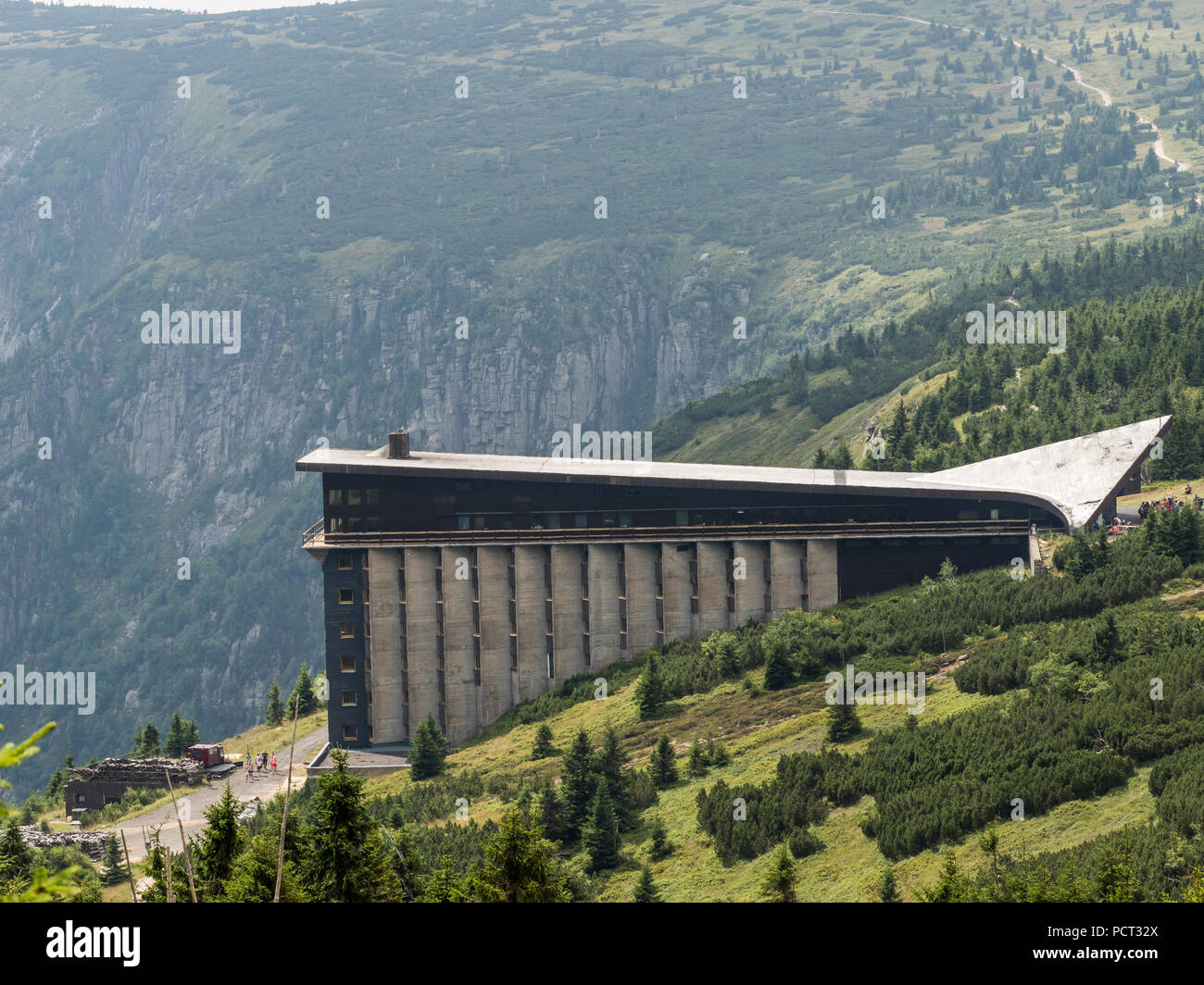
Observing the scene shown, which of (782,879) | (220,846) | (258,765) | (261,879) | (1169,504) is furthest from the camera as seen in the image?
(258,765)

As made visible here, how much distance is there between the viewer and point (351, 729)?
308 feet

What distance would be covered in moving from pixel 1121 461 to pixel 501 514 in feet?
120

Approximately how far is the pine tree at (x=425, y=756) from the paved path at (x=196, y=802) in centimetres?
634

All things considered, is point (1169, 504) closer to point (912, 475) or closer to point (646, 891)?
point (912, 475)

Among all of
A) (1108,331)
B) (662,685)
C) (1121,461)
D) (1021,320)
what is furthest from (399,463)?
(1021,320)

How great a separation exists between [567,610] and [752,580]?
36.7ft

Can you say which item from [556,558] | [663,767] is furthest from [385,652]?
[663,767]

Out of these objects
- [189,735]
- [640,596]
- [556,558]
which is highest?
[556,558]

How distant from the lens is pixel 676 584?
9269 cm

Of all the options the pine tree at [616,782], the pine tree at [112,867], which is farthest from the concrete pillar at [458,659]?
the pine tree at [616,782]

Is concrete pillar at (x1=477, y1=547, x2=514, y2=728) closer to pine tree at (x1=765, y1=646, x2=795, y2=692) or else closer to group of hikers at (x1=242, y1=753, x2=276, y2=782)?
group of hikers at (x1=242, y1=753, x2=276, y2=782)

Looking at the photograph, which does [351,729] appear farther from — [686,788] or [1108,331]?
[1108,331]

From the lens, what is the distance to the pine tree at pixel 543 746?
8000 cm

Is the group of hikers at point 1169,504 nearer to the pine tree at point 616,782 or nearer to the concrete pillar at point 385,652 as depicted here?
the pine tree at point 616,782
